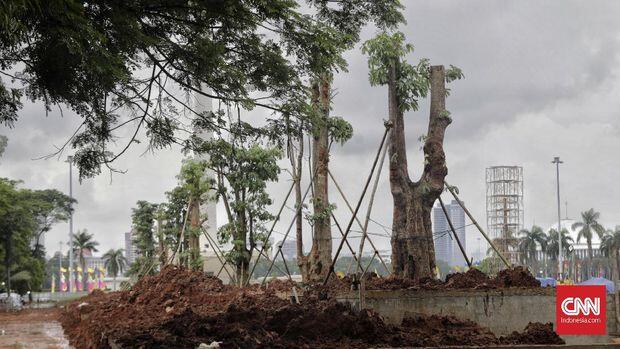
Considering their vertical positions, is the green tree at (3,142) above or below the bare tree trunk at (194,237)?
above

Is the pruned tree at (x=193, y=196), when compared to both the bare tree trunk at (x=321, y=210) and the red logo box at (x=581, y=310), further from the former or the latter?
the red logo box at (x=581, y=310)

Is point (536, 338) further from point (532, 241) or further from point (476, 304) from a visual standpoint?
point (532, 241)

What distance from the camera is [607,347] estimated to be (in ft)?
29.8

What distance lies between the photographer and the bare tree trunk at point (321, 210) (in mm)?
22578

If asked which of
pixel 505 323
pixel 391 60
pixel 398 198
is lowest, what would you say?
Answer: pixel 505 323

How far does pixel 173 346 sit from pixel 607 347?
192 inches

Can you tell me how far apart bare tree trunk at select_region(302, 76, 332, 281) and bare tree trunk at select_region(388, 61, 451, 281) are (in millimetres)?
3268

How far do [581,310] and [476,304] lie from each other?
447 cm

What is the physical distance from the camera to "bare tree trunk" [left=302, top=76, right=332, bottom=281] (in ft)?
74.1

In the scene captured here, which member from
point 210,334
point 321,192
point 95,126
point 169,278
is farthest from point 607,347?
point 169,278

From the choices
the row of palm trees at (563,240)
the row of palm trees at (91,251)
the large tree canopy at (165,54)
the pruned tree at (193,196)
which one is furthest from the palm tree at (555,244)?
the large tree canopy at (165,54)

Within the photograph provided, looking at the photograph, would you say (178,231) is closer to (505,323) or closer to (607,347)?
(505,323)

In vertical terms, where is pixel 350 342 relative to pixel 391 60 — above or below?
below

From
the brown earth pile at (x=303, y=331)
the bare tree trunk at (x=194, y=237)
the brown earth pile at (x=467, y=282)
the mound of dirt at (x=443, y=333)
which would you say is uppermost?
the bare tree trunk at (x=194, y=237)
